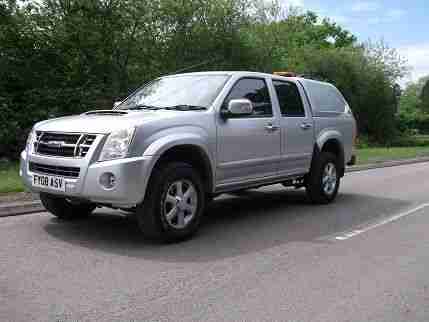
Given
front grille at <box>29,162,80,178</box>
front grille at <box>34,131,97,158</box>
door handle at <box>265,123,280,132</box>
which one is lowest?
front grille at <box>29,162,80,178</box>

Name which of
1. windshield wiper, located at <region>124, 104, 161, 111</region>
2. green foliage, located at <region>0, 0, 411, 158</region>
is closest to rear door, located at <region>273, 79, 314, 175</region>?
windshield wiper, located at <region>124, 104, 161, 111</region>

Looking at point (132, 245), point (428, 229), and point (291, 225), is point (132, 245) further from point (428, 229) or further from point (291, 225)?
point (428, 229)

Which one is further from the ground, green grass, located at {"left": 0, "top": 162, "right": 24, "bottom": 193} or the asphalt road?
green grass, located at {"left": 0, "top": 162, "right": 24, "bottom": 193}

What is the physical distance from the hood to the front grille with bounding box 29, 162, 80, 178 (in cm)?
38

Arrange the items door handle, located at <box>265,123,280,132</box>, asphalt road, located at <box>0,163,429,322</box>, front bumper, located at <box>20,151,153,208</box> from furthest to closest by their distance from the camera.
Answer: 1. door handle, located at <box>265,123,280,132</box>
2. front bumper, located at <box>20,151,153,208</box>
3. asphalt road, located at <box>0,163,429,322</box>

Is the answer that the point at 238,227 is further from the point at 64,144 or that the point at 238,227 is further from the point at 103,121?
the point at 64,144

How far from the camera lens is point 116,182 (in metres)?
5.07

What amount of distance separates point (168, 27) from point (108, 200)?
53.0ft

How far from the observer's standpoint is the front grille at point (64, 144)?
5.28 m

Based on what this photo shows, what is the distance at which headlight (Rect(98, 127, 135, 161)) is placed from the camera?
5.16m

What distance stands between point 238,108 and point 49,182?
217 centimetres

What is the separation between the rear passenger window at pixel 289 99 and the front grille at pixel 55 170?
10.2 feet

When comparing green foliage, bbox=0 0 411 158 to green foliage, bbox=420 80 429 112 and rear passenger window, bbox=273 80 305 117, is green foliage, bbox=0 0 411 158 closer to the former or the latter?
rear passenger window, bbox=273 80 305 117

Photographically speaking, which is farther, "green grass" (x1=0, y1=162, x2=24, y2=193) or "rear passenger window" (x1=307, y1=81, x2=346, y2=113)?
"rear passenger window" (x1=307, y1=81, x2=346, y2=113)
